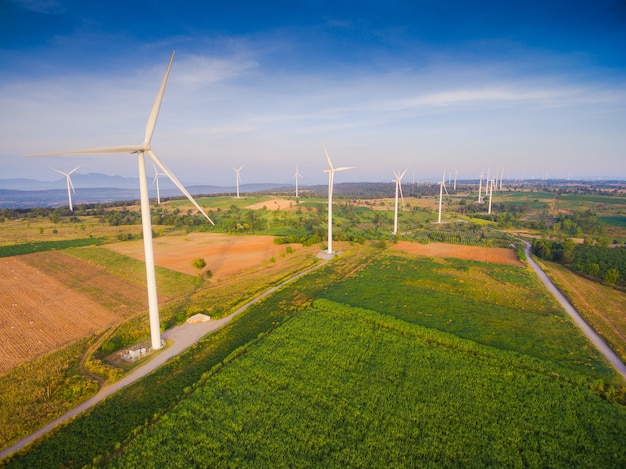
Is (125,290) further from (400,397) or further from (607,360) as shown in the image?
(607,360)

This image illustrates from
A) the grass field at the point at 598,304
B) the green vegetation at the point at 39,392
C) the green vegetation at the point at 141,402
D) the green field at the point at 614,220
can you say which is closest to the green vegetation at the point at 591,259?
the grass field at the point at 598,304

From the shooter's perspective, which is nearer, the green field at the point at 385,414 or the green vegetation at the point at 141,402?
the green field at the point at 385,414

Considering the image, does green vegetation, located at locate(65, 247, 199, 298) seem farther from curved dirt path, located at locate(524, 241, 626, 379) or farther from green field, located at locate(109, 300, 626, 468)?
curved dirt path, located at locate(524, 241, 626, 379)

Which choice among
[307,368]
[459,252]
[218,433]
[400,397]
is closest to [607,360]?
[400,397]

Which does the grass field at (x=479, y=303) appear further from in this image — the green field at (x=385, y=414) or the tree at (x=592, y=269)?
the tree at (x=592, y=269)

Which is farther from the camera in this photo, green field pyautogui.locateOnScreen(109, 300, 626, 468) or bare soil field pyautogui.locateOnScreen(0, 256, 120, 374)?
bare soil field pyautogui.locateOnScreen(0, 256, 120, 374)

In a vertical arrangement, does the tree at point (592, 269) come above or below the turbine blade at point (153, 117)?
below

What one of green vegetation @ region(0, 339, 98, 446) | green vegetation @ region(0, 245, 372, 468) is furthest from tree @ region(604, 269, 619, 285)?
green vegetation @ region(0, 339, 98, 446)
